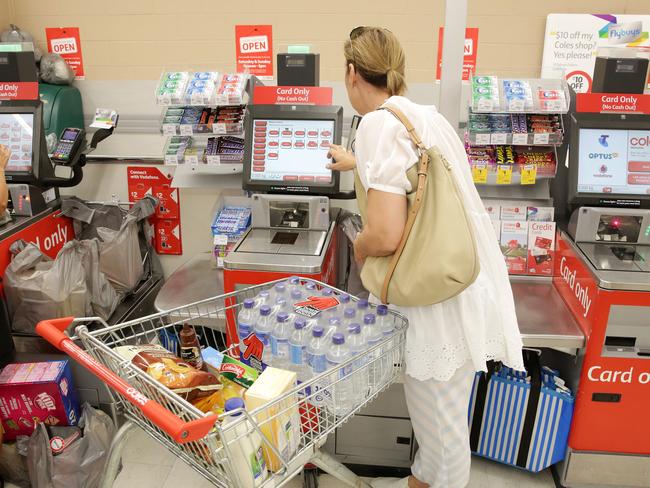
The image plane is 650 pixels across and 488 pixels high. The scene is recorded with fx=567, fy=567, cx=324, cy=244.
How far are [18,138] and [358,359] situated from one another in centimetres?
254

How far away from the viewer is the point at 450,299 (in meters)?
1.85

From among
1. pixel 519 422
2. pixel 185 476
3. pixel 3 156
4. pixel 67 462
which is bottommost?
pixel 185 476

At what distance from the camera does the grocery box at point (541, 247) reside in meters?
2.82

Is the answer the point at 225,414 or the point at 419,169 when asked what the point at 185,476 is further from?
the point at 419,169

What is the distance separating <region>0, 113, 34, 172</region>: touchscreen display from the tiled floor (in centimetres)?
173

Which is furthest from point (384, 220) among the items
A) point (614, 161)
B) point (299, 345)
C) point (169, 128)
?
point (169, 128)

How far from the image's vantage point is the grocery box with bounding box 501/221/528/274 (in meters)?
2.85

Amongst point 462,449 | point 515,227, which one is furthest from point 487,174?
point 462,449

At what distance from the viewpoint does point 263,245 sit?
8.60 ft

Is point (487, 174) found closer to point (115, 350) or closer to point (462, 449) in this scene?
point (462, 449)

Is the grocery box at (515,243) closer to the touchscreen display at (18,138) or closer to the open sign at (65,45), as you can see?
the touchscreen display at (18,138)

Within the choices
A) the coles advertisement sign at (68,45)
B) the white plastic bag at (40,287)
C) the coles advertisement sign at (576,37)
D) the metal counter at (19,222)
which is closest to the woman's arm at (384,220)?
the white plastic bag at (40,287)

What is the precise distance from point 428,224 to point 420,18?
249 cm

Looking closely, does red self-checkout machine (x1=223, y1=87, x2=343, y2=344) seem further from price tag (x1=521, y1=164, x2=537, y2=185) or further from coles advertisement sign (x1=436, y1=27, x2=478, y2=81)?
coles advertisement sign (x1=436, y1=27, x2=478, y2=81)
